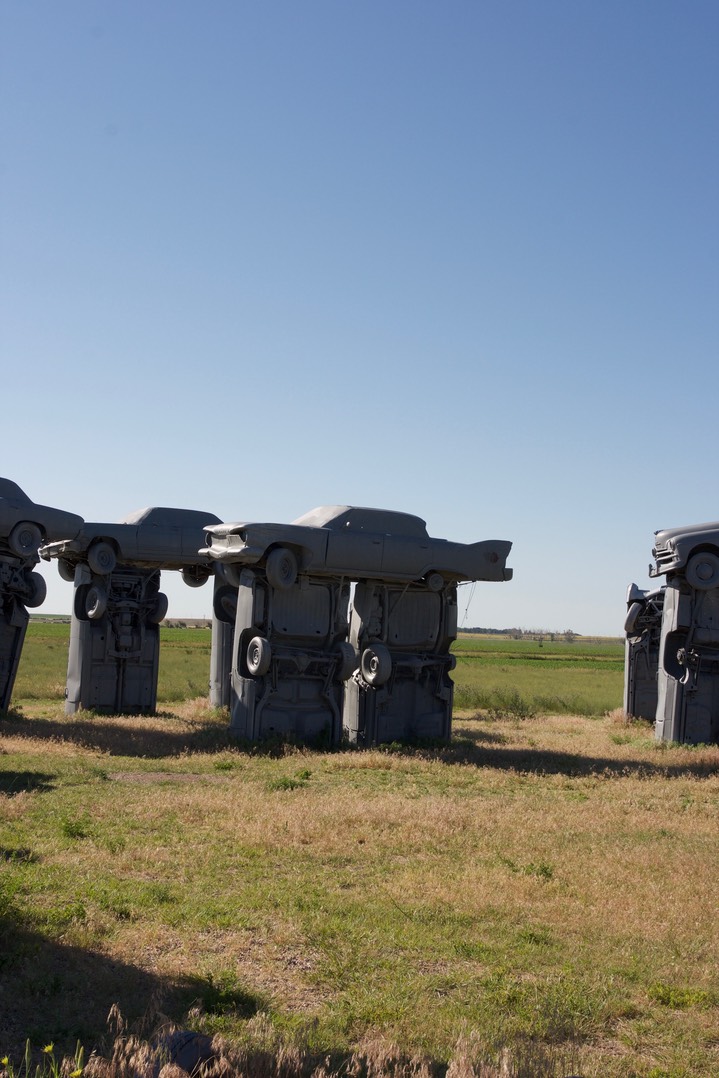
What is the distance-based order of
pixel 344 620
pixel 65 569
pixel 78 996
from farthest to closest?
pixel 65 569, pixel 344 620, pixel 78 996

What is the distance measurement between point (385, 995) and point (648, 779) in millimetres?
12224

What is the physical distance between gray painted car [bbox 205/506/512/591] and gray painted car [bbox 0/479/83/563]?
10.4 feet

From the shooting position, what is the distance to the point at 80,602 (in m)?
26.2

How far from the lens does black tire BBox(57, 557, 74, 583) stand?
26.5 metres

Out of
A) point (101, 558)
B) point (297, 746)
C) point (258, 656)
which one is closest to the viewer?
point (258, 656)

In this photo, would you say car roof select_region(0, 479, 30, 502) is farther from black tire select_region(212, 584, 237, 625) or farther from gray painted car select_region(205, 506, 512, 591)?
black tire select_region(212, 584, 237, 625)

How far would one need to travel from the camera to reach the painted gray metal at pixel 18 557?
72.8 feet

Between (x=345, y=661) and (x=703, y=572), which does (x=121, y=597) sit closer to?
(x=345, y=661)

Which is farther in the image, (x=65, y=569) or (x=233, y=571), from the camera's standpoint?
(x=65, y=569)

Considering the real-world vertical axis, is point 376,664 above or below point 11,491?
below

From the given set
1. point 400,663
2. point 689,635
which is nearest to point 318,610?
point 400,663

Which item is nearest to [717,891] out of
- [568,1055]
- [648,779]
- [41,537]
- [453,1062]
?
[568,1055]

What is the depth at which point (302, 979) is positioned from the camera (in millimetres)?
7348

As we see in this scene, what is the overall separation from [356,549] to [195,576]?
758 centimetres
